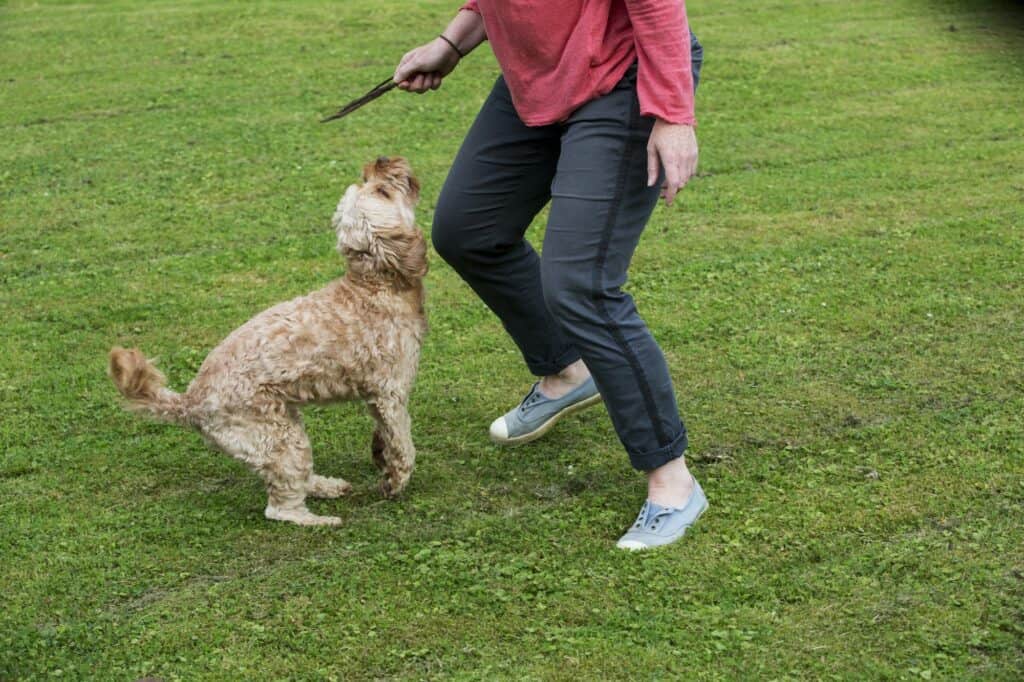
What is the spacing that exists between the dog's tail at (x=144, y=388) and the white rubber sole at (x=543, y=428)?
1.21 m

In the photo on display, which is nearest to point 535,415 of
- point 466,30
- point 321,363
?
point 321,363

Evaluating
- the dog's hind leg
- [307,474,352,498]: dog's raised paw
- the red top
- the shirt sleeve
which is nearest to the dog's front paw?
the dog's hind leg

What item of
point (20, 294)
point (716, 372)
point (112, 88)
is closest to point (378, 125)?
point (112, 88)

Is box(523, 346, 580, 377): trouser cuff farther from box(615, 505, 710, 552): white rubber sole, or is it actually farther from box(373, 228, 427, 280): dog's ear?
box(615, 505, 710, 552): white rubber sole

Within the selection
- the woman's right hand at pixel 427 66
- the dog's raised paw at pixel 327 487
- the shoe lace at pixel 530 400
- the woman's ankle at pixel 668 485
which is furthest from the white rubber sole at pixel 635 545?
the woman's right hand at pixel 427 66

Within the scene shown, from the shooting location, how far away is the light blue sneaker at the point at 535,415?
4.94m

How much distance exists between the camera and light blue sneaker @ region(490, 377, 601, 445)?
4938mm

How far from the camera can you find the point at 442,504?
14.8ft

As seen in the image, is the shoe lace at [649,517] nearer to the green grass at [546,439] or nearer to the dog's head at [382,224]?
the green grass at [546,439]

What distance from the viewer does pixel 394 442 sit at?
14.7 feet

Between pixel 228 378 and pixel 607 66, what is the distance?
1.55 metres

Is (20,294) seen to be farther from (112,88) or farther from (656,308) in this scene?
(112,88)

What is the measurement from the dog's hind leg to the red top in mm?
1091

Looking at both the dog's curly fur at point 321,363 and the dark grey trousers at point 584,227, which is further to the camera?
the dog's curly fur at point 321,363
